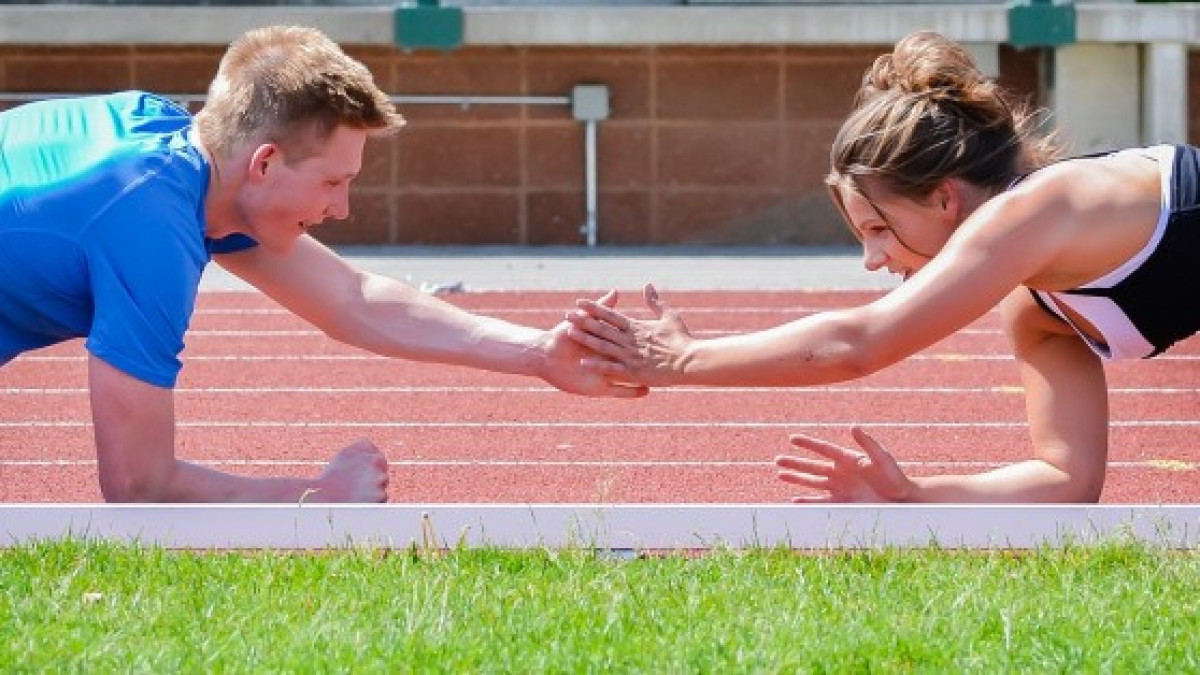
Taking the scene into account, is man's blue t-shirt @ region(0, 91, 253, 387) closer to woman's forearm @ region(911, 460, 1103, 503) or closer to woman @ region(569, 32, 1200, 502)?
woman @ region(569, 32, 1200, 502)

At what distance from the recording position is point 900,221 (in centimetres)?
530

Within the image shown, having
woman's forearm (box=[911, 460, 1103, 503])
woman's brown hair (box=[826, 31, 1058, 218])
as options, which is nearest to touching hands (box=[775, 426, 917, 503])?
woman's forearm (box=[911, 460, 1103, 503])

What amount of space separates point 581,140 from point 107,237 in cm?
1384

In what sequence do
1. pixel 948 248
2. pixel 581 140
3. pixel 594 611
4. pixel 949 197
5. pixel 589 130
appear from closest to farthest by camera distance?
1. pixel 594 611
2. pixel 948 248
3. pixel 949 197
4. pixel 589 130
5. pixel 581 140

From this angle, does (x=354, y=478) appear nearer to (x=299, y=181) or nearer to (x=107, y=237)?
(x=299, y=181)

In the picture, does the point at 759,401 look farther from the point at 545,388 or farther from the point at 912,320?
the point at 912,320

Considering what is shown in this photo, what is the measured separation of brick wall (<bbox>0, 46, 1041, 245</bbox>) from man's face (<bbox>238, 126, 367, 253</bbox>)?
43.4 feet

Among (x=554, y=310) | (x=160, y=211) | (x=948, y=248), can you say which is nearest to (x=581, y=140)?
(x=554, y=310)

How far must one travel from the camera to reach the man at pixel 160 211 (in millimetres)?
4914

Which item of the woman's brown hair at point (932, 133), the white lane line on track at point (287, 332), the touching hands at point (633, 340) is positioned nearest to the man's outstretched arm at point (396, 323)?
the touching hands at point (633, 340)

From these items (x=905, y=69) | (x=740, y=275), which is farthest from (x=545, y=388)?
(x=740, y=275)

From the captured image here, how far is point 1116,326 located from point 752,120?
13.3m

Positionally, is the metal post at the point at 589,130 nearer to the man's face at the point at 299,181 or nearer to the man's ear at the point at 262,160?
the man's face at the point at 299,181

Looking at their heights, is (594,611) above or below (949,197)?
below
